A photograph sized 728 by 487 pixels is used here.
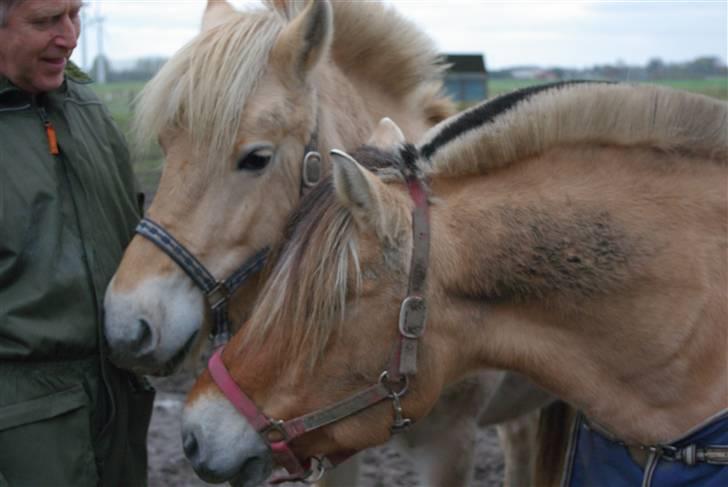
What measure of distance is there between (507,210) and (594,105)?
36cm

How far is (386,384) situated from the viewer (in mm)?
2076

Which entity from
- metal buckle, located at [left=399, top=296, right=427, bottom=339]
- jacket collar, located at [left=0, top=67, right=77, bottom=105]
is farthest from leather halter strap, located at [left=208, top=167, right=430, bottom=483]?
jacket collar, located at [left=0, top=67, right=77, bottom=105]

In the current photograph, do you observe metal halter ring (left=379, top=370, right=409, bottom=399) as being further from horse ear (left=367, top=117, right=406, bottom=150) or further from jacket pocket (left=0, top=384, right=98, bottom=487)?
jacket pocket (left=0, top=384, right=98, bottom=487)

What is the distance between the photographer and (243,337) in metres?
2.16

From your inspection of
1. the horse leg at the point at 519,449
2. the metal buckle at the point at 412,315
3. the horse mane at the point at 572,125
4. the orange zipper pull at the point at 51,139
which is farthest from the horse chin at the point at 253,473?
the horse leg at the point at 519,449

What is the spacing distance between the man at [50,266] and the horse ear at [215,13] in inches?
21.6

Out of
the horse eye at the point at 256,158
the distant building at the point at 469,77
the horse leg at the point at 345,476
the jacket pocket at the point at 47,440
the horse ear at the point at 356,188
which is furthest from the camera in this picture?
the distant building at the point at 469,77

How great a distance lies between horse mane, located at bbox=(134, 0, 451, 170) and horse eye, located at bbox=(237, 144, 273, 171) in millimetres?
58

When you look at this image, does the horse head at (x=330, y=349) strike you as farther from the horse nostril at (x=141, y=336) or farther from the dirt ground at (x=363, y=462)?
the dirt ground at (x=363, y=462)

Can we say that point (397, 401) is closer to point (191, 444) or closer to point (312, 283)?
point (312, 283)

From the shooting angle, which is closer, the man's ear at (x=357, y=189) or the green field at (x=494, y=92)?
the man's ear at (x=357, y=189)

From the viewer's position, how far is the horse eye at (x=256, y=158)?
2.68 metres

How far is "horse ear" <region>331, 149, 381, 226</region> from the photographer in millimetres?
1922

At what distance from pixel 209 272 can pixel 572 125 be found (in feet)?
3.78
